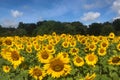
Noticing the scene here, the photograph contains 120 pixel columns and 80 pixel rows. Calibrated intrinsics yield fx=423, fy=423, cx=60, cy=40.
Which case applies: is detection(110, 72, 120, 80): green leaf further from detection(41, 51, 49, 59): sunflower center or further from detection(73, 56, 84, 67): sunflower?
detection(41, 51, 49, 59): sunflower center

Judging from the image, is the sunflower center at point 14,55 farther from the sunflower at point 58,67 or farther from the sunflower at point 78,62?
the sunflower at point 78,62

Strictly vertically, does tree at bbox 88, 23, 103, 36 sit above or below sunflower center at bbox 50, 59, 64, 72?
above

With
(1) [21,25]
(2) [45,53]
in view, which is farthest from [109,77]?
(1) [21,25]

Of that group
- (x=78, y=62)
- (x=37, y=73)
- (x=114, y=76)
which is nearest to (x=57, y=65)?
(x=37, y=73)

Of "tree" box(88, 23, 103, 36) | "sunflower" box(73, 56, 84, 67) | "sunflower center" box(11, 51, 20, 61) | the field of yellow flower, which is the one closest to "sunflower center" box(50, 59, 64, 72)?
the field of yellow flower

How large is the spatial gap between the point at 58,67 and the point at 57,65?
4 cm

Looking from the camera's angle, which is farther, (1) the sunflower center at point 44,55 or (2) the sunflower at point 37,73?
(1) the sunflower center at point 44,55

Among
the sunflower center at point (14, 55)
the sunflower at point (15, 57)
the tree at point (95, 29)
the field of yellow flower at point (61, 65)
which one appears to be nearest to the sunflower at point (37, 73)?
the field of yellow flower at point (61, 65)

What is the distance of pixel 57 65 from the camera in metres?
6.92

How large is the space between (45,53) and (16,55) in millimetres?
595

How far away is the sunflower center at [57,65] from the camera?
6.82 metres

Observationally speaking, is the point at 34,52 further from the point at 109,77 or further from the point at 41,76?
the point at 41,76

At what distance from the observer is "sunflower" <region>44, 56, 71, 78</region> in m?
6.82

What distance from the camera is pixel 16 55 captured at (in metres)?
8.66
